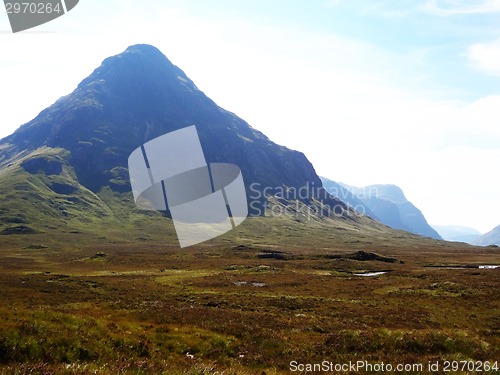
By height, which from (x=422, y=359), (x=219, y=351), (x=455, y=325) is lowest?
(x=455, y=325)

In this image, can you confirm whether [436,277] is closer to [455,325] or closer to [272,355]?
[455,325]

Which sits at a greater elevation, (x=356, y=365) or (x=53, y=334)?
(x=53, y=334)

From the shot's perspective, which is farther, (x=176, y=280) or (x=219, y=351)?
(x=176, y=280)

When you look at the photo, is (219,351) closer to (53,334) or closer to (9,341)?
(53,334)

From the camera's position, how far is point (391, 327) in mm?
32594

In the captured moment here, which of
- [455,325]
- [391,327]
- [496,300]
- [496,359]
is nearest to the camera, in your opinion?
[496,359]

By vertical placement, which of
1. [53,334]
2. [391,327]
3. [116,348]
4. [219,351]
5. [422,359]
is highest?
[53,334]

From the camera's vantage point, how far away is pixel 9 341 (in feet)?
49.2

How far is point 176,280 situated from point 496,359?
56.7m

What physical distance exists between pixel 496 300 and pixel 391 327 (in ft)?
77.3

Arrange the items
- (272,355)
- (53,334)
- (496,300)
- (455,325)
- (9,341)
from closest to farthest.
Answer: (9,341) → (53,334) → (272,355) → (455,325) → (496,300)

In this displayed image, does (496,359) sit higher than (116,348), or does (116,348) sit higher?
(116,348)

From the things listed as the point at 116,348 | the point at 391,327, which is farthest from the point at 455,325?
the point at 116,348

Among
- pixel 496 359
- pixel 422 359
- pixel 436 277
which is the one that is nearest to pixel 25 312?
pixel 422 359
